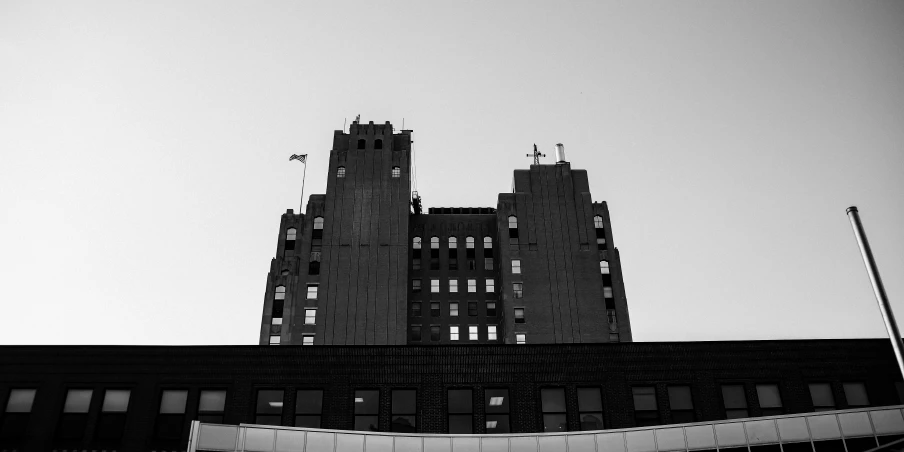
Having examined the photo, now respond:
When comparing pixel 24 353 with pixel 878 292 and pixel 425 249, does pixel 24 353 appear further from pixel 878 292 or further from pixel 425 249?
pixel 425 249

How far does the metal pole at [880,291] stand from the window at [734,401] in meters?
16.3

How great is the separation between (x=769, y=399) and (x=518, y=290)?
56660mm

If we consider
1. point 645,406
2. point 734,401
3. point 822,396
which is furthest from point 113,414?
point 822,396

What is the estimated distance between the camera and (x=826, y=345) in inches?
1453

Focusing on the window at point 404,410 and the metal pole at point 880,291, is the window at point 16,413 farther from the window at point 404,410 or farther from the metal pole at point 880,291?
the metal pole at point 880,291

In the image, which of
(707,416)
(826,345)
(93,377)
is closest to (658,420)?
(707,416)

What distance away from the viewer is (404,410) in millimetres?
35219

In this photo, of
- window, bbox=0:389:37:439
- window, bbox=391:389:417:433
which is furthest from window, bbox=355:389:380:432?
window, bbox=0:389:37:439

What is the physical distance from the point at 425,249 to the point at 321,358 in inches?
2518

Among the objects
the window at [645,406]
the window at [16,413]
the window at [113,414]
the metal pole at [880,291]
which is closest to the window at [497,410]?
the window at [645,406]

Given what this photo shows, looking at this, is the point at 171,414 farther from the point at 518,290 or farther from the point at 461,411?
the point at 518,290

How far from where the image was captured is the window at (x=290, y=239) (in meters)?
97.4

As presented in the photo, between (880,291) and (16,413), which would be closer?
(880,291)

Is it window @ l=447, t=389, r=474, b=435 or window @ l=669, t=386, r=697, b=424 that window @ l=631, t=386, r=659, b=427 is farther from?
window @ l=447, t=389, r=474, b=435
